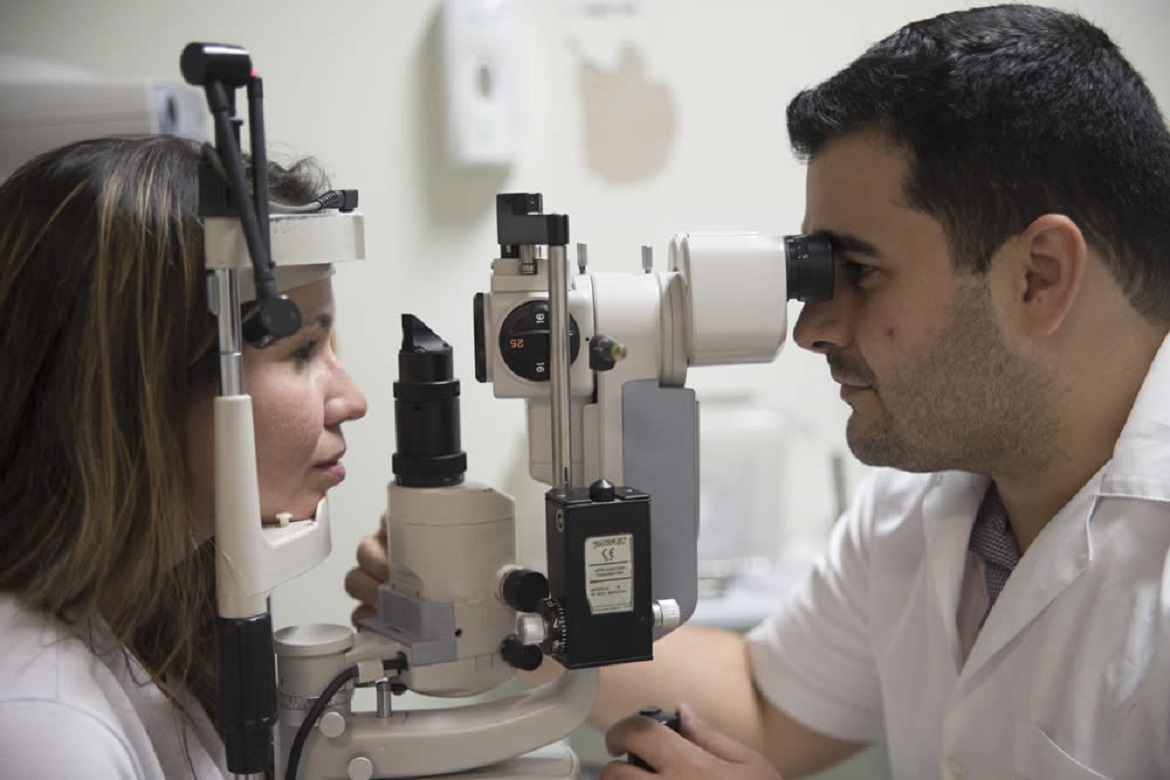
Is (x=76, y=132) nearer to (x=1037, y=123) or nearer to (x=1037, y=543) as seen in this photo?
(x=1037, y=123)

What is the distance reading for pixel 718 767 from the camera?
108 centimetres

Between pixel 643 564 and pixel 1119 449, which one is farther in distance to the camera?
pixel 1119 449

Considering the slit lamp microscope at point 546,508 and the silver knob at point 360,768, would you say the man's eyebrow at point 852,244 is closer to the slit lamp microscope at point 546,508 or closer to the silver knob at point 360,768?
the slit lamp microscope at point 546,508

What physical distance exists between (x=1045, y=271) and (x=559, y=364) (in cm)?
51

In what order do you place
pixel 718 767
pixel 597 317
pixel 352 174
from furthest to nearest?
pixel 352 174 → pixel 718 767 → pixel 597 317

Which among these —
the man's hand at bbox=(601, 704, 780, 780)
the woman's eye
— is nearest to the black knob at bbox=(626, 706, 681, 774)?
the man's hand at bbox=(601, 704, 780, 780)

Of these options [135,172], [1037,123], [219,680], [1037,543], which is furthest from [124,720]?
[1037,123]

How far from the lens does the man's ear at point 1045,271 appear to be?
42.1 inches

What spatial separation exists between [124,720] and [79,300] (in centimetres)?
35

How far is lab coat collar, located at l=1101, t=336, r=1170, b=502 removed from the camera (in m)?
1.07

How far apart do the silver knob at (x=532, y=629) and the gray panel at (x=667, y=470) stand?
0.43ft

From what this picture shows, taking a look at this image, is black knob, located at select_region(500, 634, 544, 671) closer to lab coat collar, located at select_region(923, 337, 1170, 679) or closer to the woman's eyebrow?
the woman's eyebrow

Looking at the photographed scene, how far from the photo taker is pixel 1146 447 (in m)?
1.08

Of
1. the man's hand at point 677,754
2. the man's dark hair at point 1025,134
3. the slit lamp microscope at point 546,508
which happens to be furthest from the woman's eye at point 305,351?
the man's dark hair at point 1025,134
